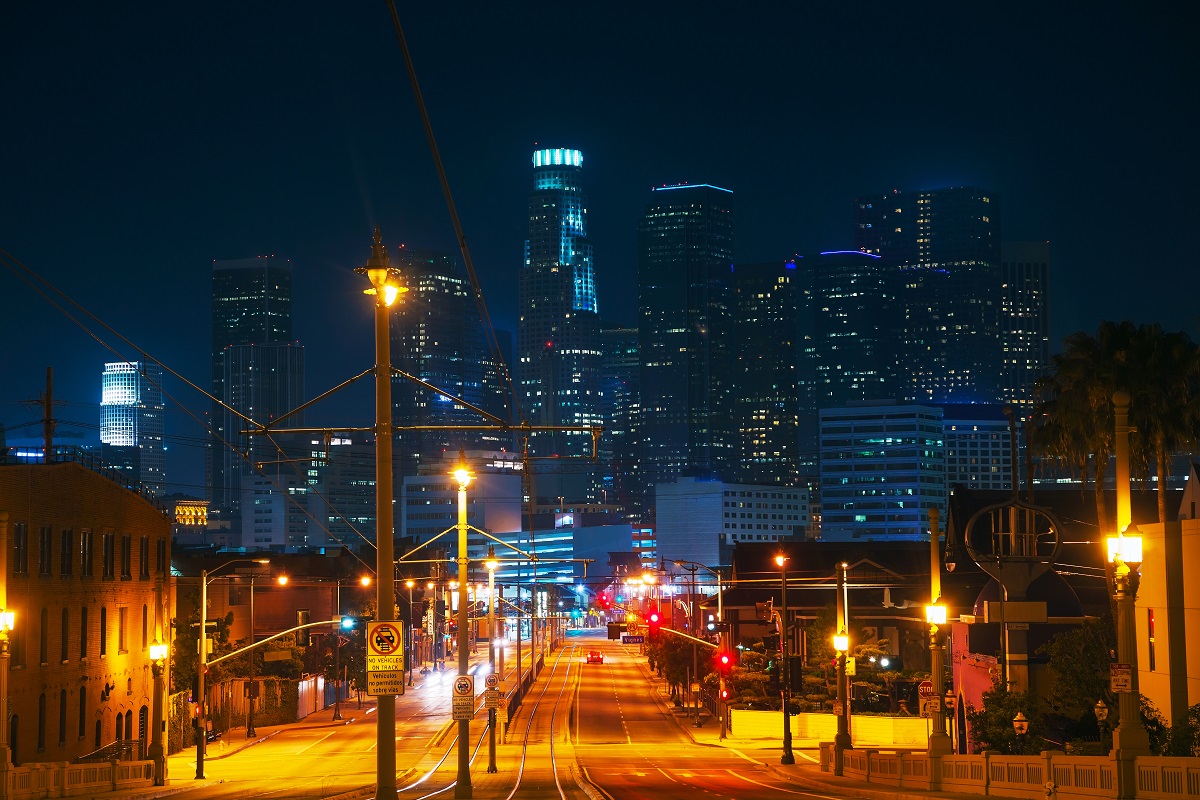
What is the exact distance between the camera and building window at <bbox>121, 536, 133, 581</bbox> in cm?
5841

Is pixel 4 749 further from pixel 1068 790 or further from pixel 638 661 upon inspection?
pixel 638 661

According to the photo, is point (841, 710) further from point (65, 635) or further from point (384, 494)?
point (384, 494)

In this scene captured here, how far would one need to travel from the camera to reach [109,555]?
5653cm

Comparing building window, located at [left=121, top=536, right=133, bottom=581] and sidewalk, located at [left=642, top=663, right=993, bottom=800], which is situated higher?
building window, located at [left=121, top=536, right=133, bottom=581]

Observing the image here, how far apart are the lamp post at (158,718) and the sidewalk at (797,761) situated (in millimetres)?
22479

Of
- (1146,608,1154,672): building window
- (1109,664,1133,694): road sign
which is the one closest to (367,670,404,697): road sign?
(1109,664,1133,694): road sign

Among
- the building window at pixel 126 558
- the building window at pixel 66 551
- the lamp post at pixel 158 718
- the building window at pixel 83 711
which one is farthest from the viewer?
the building window at pixel 126 558

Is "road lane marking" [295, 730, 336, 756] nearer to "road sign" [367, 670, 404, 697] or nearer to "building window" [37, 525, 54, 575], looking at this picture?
"building window" [37, 525, 54, 575]

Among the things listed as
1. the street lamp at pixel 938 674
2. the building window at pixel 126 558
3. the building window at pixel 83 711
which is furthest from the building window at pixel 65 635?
the street lamp at pixel 938 674

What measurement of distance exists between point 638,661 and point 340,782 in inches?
4457

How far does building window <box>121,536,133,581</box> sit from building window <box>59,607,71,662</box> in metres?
6.81

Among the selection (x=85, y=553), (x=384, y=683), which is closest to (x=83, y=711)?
(x=85, y=553)

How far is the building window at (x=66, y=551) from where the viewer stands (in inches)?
1999

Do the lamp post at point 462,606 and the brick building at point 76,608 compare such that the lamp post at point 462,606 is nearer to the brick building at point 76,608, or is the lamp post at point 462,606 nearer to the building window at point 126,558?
the brick building at point 76,608
